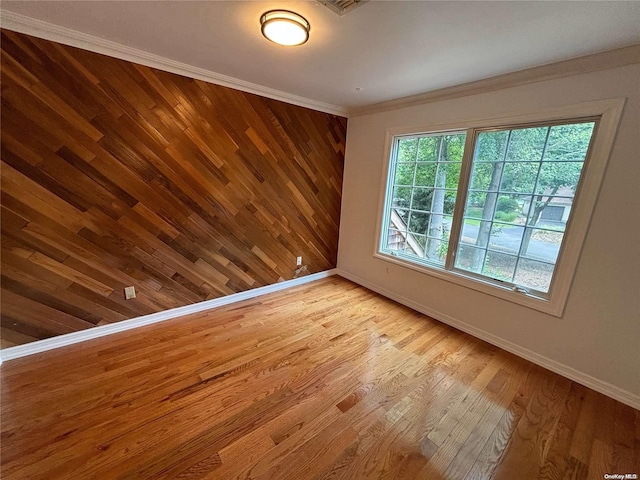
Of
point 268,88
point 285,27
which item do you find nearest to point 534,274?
point 285,27

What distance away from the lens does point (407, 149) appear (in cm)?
313

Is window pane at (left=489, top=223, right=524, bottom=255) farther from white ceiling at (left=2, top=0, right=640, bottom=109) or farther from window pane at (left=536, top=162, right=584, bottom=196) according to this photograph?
white ceiling at (left=2, top=0, right=640, bottom=109)

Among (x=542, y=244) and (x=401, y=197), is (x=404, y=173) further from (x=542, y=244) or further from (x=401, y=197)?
(x=542, y=244)

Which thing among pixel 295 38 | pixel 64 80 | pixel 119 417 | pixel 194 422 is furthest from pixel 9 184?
pixel 295 38

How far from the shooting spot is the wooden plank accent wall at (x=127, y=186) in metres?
1.84

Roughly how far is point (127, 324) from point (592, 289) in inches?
153

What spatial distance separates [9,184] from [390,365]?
122 inches

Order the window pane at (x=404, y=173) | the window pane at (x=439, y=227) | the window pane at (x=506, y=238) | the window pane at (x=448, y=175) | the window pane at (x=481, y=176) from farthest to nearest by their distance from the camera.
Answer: the window pane at (x=404, y=173)
the window pane at (x=439, y=227)
the window pane at (x=448, y=175)
the window pane at (x=481, y=176)
the window pane at (x=506, y=238)

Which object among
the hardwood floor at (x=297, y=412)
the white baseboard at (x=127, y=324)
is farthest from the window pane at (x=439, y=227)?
the white baseboard at (x=127, y=324)

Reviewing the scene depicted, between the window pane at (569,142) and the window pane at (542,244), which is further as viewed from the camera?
the window pane at (542,244)

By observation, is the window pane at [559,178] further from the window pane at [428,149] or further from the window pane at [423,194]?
the window pane at [428,149]

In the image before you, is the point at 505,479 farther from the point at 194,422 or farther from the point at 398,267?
the point at 398,267

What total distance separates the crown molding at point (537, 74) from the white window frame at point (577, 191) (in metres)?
0.24

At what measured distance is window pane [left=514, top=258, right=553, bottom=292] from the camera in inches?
85.7
